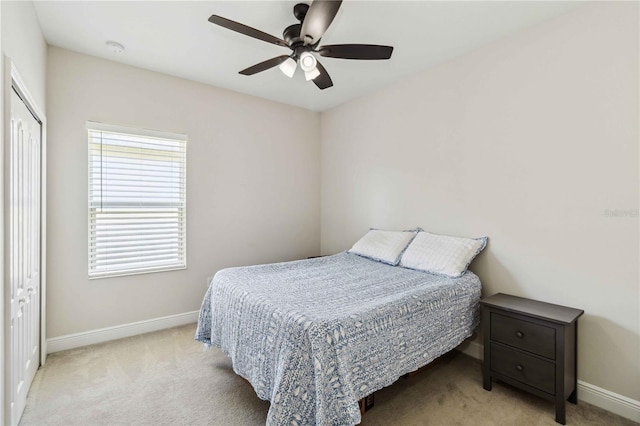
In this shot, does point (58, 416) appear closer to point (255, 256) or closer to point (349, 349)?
point (349, 349)

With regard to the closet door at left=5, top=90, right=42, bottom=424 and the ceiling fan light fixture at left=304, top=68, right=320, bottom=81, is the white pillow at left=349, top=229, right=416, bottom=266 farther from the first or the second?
the closet door at left=5, top=90, right=42, bottom=424

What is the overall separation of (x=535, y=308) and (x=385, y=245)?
4.29 feet

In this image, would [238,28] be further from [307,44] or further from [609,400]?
[609,400]

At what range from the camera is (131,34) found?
8.13 feet

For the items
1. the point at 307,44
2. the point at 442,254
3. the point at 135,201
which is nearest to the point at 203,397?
the point at 135,201

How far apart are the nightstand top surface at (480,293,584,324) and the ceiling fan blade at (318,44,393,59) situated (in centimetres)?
189

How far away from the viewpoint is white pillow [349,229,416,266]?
299 cm

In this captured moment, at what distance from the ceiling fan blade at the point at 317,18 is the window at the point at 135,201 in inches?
78.9

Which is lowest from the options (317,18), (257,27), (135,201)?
(135,201)

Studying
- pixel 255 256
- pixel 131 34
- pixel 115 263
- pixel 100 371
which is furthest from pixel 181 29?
pixel 100 371

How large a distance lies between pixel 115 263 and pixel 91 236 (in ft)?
1.07

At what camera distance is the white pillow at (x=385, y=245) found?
2.99m

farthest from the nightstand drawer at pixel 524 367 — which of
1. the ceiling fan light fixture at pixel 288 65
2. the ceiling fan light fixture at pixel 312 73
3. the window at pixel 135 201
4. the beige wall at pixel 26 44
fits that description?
the beige wall at pixel 26 44

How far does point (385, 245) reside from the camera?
10.2 feet
